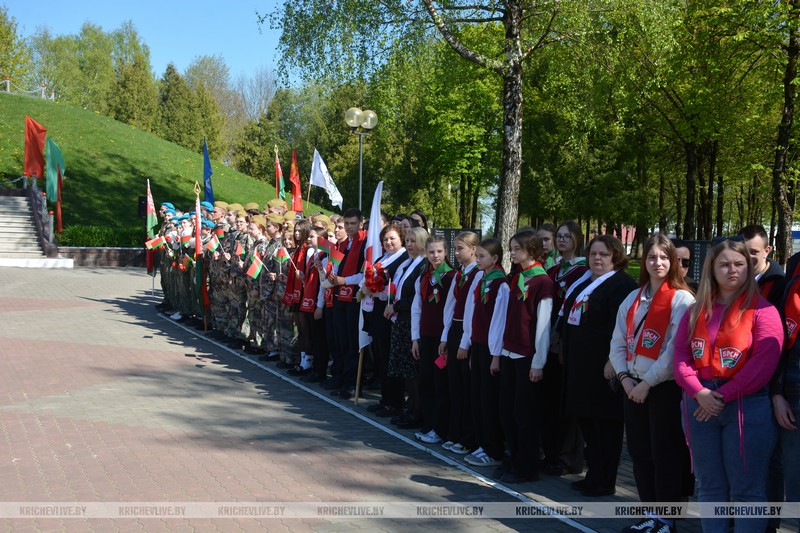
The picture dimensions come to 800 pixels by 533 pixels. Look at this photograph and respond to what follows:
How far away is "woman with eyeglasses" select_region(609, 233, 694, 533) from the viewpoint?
16.8ft

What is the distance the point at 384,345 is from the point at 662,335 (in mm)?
4352

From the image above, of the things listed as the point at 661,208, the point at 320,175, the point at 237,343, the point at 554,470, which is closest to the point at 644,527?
the point at 554,470

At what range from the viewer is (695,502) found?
6.18 m

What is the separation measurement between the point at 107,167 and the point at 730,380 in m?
39.3

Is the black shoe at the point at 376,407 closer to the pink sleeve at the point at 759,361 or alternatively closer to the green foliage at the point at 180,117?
the pink sleeve at the point at 759,361

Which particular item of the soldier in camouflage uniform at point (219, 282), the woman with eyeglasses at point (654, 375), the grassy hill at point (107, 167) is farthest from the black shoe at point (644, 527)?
the grassy hill at point (107, 167)

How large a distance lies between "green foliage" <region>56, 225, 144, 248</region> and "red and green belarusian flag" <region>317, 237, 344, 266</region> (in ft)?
76.5

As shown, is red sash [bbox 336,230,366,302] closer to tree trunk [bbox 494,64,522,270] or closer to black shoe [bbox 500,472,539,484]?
black shoe [bbox 500,472,539,484]

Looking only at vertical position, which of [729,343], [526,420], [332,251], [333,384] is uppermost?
[332,251]

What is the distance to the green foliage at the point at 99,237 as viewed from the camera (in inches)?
1243

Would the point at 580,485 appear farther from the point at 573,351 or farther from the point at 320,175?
the point at 320,175

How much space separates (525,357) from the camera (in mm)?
6469

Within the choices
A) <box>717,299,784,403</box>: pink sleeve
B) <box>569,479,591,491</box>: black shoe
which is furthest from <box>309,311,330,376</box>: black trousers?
<box>717,299,784,403</box>: pink sleeve

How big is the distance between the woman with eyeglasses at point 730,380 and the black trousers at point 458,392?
2860 mm
